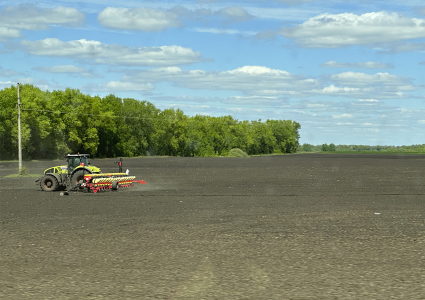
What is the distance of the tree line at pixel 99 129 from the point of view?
317 feet

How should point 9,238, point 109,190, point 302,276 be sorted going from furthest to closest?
1. point 109,190
2. point 9,238
3. point 302,276

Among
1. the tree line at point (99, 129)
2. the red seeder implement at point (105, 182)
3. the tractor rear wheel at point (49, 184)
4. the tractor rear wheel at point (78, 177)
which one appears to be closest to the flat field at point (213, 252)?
the red seeder implement at point (105, 182)

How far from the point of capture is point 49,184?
27.7m

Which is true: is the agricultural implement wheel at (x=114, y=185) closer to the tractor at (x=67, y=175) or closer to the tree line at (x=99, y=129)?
the tractor at (x=67, y=175)

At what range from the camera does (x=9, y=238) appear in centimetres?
1205

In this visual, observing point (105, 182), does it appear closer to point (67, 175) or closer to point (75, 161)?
point (67, 175)

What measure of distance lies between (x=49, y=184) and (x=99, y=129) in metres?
98.8

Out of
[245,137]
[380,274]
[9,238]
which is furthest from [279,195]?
[245,137]

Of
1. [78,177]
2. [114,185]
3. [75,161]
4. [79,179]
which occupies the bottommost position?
[114,185]

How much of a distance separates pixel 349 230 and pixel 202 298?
7095 millimetres

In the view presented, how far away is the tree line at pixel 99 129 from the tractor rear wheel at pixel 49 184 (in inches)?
1842

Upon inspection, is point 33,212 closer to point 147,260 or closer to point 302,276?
point 147,260

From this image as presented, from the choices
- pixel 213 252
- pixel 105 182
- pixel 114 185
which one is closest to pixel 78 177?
pixel 105 182

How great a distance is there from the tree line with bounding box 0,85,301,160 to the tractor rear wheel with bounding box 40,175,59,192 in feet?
154
